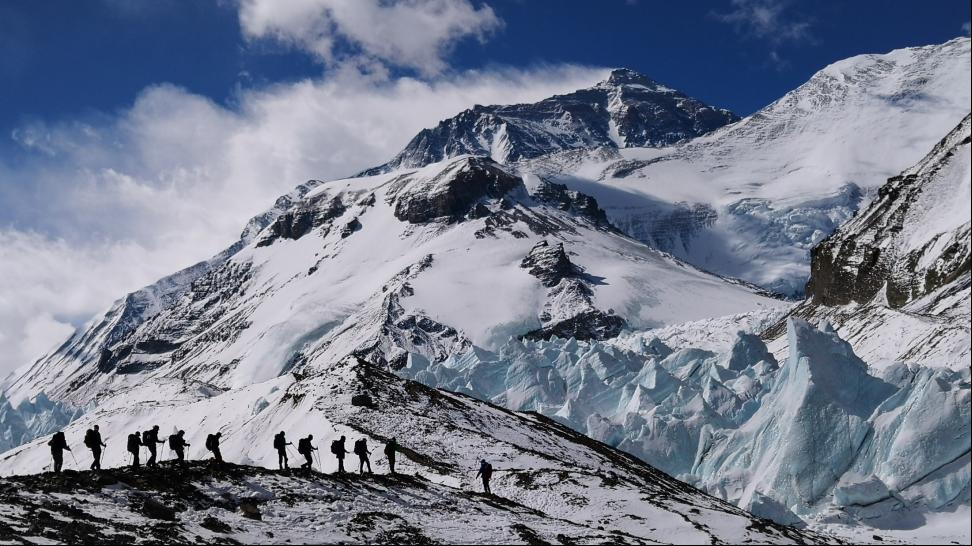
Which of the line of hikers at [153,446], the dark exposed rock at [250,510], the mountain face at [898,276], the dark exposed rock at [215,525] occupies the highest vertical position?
the mountain face at [898,276]

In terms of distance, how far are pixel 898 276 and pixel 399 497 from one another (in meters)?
120

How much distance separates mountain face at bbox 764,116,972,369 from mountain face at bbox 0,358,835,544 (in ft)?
153

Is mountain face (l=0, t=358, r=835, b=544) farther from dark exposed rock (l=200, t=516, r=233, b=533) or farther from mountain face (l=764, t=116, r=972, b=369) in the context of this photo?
mountain face (l=764, t=116, r=972, b=369)

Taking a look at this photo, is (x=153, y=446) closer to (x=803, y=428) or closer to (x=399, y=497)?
(x=399, y=497)

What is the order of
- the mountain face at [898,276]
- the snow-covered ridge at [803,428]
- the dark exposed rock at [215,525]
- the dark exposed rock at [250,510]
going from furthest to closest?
the mountain face at [898,276] < the dark exposed rock at [250,510] < the snow-covered ridge at [803,428] < the dark exposed rock at [215,525]

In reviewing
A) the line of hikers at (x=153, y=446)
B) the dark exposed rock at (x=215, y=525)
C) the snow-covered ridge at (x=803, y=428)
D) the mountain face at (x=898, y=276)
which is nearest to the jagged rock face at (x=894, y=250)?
the mountain face at (x=898, y=276)

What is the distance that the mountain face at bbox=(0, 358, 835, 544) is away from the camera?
116 feet

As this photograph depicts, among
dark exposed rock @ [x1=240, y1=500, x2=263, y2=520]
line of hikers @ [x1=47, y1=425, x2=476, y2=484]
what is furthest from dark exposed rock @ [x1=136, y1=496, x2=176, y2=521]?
line of hikers @ [x1=47, y1=425, x2=476, y2=484]

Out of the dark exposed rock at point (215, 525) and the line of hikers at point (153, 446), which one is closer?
the dark exposed rock at point (215, 525)

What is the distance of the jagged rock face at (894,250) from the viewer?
408ft

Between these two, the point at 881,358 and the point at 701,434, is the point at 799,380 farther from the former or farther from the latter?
the point at 881,358

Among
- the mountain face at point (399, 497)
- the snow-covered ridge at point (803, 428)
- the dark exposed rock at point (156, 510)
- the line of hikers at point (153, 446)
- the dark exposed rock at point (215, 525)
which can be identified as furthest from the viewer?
the line of hikers at point (153, 446)

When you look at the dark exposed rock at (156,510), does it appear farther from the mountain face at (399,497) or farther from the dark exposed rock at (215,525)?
the dark exposed rock at (215,525)

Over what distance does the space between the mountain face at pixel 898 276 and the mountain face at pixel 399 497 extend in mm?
46782
